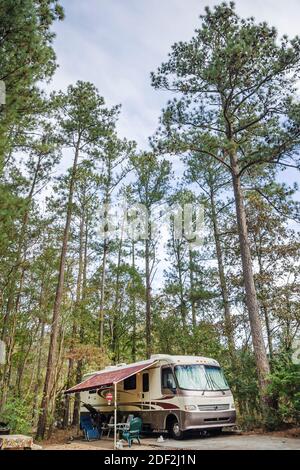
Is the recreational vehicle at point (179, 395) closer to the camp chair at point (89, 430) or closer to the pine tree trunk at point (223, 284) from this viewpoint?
the camp chair at point (89, 430)

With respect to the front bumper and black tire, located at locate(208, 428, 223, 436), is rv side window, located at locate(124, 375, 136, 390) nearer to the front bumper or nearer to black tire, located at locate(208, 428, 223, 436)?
black tire, located at locate(208, 428, 223, 436)

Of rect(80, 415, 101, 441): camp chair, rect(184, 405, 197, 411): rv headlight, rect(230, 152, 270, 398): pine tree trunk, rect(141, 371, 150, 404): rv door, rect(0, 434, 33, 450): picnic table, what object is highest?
rect(230, 152, 270, 398): pine tree trunk

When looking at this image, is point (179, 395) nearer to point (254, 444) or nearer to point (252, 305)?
point (254, 444)

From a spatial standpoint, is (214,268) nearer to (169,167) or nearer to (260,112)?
(169,167)

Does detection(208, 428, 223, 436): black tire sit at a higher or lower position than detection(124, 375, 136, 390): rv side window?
lower

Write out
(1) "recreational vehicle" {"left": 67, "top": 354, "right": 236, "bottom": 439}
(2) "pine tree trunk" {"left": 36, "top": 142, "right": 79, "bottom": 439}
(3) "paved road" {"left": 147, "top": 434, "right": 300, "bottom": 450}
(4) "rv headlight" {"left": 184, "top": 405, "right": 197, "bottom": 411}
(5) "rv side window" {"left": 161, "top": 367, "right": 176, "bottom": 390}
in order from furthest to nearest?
(2) "pine tree trunk" {"left": 36, "top": 142, "right": 79, "bottom": 439} → (5) "rv side window" {"left": 161, "top": 367, "right": 176, "bottom": 390} → (1) "recreational vehicle" {"left": 67, "top": 354, "right": 236, "bottom": 439} → (4) "rv headlight" {"left": 184, "top": 405, "right": 197, "bottom": 411} → (3) "paved road" {"left": 147, "top": 434, "right": 300, "bottom": 450}

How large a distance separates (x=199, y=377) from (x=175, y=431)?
1.49 m

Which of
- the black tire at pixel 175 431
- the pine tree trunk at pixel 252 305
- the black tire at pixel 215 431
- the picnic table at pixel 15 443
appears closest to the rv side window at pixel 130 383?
the black tire at pixel 175 431

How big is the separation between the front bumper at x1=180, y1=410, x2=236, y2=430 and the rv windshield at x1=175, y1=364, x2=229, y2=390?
66 centimetres

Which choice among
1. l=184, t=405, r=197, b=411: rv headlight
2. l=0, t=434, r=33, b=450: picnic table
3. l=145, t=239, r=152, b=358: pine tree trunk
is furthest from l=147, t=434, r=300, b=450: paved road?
l=145, t=239, r=152, b=358: pine tree trunk

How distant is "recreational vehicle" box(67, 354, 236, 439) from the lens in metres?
9.75

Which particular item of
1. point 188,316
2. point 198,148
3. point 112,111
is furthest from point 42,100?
point 188,316

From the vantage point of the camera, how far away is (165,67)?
41.0 feet

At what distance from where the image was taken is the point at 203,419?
9.62m
